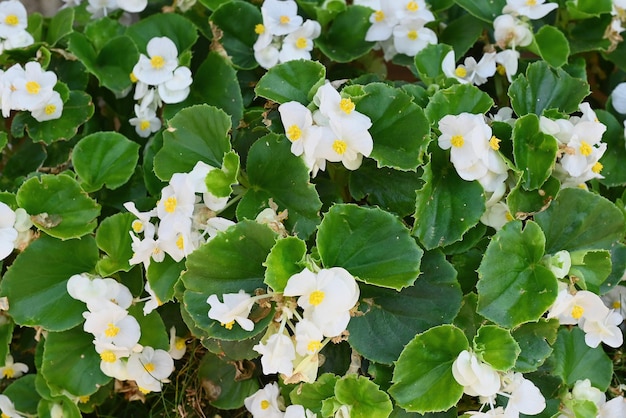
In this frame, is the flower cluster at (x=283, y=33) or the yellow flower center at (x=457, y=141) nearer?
the yellow flower center at (x=457, y=141)

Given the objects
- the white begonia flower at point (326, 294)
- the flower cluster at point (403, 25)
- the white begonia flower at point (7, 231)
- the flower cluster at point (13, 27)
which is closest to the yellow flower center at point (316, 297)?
the white begonia flower at point (326, 294)

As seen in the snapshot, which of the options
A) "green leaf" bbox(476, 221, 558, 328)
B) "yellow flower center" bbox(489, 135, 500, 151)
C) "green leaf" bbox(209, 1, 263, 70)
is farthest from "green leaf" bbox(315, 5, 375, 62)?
"green leaf" bbox(476, 221, 558, 328)

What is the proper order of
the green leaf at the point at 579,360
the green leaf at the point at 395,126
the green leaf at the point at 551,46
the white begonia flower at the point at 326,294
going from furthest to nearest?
the green leaf at the point at 551,46, the green leaf at the point at 579,360, the green leaf at the point at 395,126, the white begonia flower at the point at 326,294

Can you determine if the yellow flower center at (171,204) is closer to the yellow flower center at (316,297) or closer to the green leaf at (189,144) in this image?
the green leaf at (189,144)

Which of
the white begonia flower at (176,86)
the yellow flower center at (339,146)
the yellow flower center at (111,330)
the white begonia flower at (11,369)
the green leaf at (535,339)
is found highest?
the yellow flower center at (339,146)

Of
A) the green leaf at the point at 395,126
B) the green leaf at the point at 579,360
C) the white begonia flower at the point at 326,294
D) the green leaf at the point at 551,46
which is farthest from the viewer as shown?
the green leaf at the point at 551,46

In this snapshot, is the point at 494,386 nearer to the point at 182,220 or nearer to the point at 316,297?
the point at 316,297

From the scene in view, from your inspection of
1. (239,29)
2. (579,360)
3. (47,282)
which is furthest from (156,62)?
(579,360)

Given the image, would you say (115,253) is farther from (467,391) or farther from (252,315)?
Result: (467,391)
